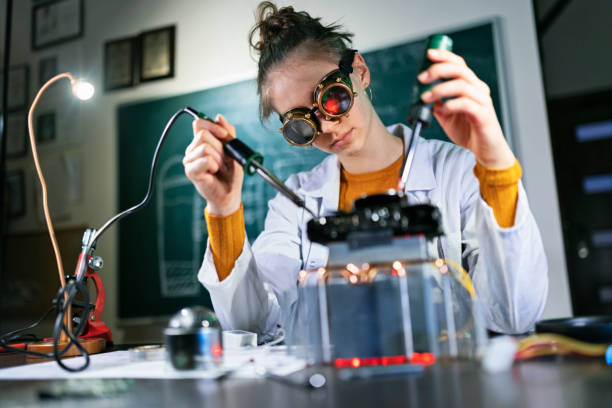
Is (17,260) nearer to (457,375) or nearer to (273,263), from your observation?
(273,263)

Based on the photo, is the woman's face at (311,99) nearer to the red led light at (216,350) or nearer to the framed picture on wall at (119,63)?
the red led light at (216,350)

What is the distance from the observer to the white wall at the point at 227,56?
1.74m

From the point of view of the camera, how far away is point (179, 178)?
236 cm

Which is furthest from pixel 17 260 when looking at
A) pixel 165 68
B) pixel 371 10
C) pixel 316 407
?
→ pixel 316 407

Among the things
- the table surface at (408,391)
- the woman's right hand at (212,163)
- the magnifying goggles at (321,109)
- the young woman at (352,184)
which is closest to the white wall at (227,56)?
the young woman at (352,184)

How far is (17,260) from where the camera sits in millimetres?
2533

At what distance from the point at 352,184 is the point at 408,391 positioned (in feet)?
Answer: 3.35

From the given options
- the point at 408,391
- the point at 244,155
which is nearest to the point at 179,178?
the point at 244,155

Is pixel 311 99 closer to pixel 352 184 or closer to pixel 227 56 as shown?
pixel 352 184

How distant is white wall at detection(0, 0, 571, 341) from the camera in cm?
174

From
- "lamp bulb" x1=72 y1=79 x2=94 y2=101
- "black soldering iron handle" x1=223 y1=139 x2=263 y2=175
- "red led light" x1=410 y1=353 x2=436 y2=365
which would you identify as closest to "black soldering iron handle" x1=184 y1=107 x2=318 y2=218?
"black soldering iron handle" x1=223 y1=139 x2=263 y2=175

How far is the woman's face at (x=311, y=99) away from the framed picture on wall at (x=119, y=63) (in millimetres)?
1439

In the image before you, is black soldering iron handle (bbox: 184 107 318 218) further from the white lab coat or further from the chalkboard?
the chalkboard

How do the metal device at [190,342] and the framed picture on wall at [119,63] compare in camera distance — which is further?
the framed picture on wall at [119,63]
